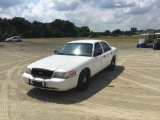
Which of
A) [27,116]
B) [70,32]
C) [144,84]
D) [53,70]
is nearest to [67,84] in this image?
[53,70]

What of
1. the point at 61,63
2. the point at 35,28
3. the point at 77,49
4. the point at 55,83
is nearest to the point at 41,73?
the point at 55,83

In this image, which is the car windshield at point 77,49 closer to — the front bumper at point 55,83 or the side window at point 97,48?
the side window at point 97,48

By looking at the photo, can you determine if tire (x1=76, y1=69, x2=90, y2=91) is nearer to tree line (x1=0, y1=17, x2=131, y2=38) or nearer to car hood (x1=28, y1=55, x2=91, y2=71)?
car hood (x1=28, y1=55, x2=91, y2=71)

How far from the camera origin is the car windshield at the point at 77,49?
8.72 meters

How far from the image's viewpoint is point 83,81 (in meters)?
7.55

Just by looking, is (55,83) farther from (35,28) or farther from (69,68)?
(35,28)

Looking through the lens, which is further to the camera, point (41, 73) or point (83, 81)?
point (83, 81)

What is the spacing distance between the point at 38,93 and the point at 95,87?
1.88 meters

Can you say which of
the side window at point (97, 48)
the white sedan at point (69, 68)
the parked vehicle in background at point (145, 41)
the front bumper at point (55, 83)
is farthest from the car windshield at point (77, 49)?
the parked vehicle in background at point (145, 41)

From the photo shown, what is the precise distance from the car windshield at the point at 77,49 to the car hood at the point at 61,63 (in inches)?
16.8

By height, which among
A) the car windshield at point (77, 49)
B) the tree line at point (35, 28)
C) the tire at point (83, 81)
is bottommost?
the tire at point (83, 81)

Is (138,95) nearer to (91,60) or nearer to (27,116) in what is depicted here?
(91,60)

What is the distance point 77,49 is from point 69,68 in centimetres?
203

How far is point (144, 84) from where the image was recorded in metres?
8.45
